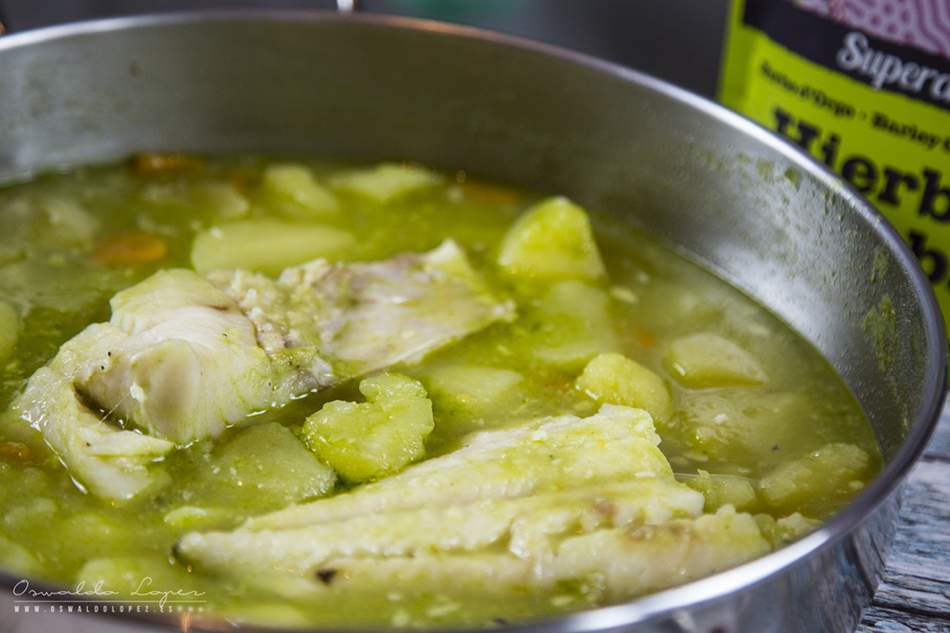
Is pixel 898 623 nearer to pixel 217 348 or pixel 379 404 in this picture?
pixel 379 404

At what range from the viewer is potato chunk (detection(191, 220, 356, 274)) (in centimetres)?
182

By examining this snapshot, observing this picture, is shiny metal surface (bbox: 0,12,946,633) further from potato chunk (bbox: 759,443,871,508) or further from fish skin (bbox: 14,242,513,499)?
fish skin (bbox: 14,242,513,499)

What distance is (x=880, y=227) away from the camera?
5.12 feet

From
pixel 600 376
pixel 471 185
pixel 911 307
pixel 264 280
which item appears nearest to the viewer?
pixel 911 307

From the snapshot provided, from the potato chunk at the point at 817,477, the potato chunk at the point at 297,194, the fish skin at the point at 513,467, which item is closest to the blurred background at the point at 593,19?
the potato chunk at the point at 297,194

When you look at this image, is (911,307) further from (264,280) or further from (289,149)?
(289,149)

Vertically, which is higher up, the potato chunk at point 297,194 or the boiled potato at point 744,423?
the potato chunk at point 297,194

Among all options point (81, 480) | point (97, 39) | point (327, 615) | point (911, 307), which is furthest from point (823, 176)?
point (97, 39)

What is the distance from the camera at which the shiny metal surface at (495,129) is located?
1.67m

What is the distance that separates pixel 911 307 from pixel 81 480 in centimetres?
105

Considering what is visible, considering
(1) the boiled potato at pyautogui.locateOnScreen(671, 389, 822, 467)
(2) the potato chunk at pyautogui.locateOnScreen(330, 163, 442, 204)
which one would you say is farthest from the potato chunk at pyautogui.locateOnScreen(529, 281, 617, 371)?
(2) the potato chunk at pyautogui.locateOnScreen(330, 163, 442, 204)

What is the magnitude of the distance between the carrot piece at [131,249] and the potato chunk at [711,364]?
834mm

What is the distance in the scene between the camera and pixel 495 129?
2090 mm

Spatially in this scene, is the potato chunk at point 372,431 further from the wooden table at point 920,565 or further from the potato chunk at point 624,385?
the wooden table at point 920,565
